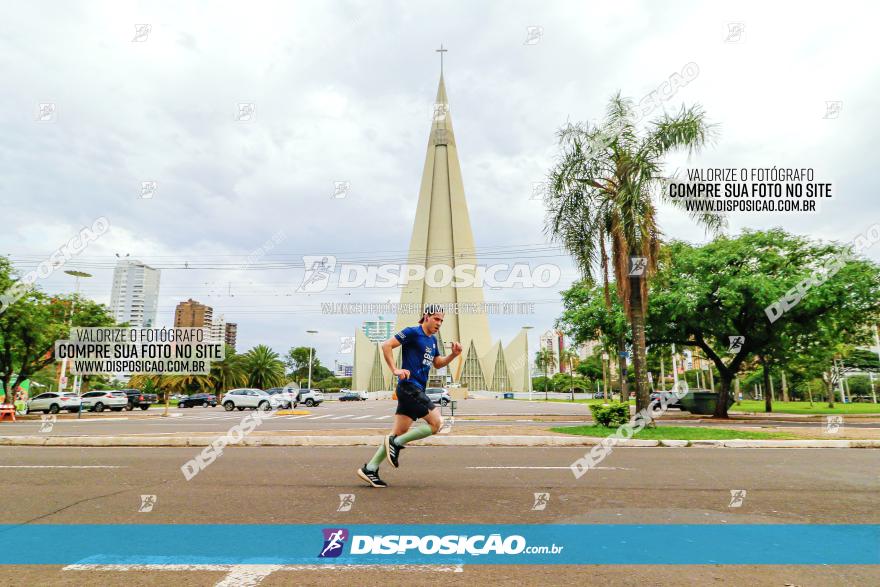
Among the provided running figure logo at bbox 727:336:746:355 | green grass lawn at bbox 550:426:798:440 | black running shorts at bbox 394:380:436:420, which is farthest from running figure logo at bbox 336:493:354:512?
running figure logo at bbox 727:336:746:355

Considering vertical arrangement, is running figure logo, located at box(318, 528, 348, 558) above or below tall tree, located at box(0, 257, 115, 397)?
below

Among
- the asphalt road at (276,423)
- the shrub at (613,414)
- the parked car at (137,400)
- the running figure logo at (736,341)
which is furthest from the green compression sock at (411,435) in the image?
the parked car at (137,400)

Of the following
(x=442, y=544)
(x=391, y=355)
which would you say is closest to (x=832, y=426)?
(x=391, y=355)

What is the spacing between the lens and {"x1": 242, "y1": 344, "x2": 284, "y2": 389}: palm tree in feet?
203

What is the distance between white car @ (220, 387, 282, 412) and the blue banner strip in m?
31.4

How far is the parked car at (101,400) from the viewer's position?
1378 inches

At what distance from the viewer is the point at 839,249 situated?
19.9 meters

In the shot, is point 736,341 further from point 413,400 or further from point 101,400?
point 101,400

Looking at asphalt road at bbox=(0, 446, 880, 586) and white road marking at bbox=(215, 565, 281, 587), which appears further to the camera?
asphalt road at bbox=(0, 446, 880, 586)

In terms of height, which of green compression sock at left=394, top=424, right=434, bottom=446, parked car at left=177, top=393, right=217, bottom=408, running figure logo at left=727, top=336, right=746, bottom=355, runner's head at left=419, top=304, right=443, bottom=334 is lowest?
parked car at left=177, top=393, right=217, bottom=408

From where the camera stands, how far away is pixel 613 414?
43.5 ft

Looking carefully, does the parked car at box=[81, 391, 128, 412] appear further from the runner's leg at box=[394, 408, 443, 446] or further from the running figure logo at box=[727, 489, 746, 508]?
the running figure logo at box=[727, 489, 746, 508]

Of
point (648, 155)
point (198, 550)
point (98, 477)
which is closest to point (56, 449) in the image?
point (98, 477)

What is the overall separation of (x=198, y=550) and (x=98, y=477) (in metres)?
4.12
